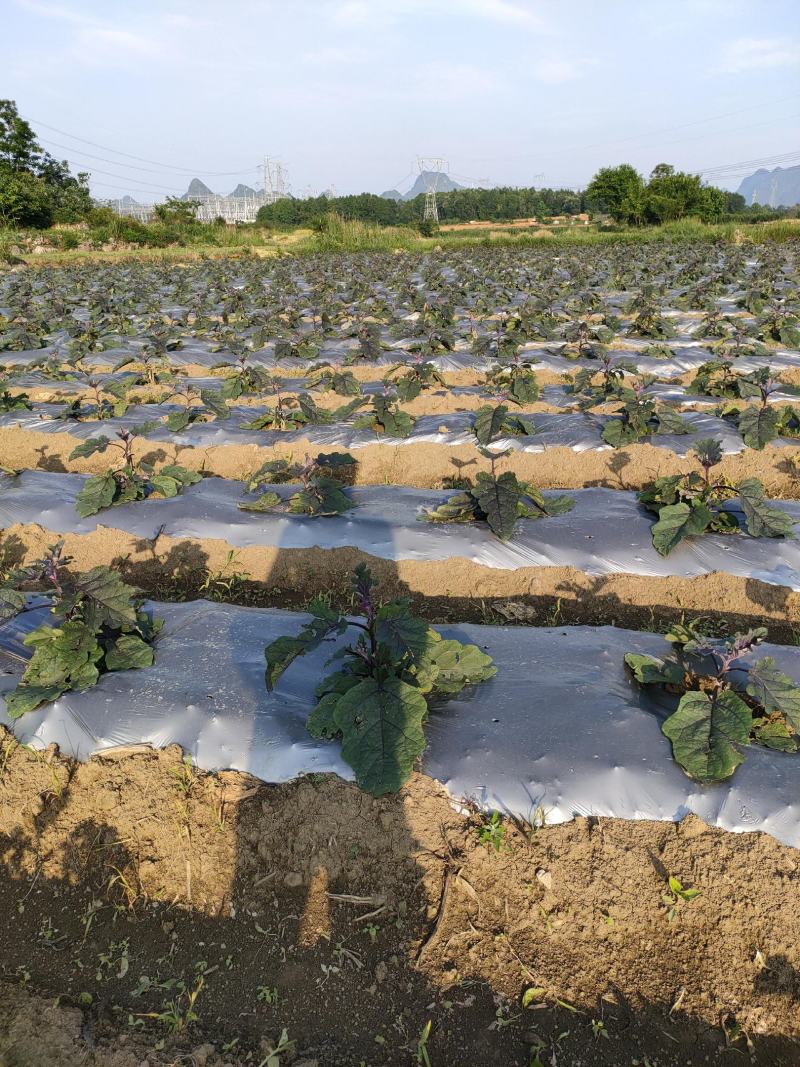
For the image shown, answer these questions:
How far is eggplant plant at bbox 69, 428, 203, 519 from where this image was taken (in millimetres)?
4805

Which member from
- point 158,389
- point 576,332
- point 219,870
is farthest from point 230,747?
point 576,332

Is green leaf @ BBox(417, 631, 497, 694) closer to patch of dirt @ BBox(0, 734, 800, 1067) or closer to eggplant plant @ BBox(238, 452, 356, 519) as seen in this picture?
patch of dirt @ BBox(0, 734, 800, 1067)

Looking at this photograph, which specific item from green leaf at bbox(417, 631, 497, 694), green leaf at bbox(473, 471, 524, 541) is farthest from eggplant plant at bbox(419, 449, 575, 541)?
green leaf at bbox(417, 631, 497, 694)

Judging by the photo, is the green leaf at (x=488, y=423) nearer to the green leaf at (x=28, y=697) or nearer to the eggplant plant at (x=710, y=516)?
the eggplant plant at (x=710, y=516)

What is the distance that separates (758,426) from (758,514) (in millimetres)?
1990

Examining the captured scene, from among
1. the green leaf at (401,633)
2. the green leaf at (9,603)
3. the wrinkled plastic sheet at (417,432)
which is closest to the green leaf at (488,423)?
the wrinkled plastic sheet at (417,432)

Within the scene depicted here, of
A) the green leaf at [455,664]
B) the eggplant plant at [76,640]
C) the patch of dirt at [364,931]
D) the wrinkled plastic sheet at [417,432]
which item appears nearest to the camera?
the patch of dirt at [364,931]

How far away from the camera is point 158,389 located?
29.2ft

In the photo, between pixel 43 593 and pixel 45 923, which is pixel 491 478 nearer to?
A: pixel 43 593

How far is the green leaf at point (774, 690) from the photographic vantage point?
2.46 metres

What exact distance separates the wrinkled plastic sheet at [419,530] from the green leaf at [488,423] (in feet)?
3.10

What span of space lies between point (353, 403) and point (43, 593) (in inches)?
140

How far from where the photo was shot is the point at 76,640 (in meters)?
2.94

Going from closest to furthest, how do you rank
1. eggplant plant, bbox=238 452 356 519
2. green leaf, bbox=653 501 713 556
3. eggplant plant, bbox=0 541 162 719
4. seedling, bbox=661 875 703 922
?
seedling, bbox=661 875 703 922
eggplant plant, bbox=0 541 162 719
green leaf, bbox=653 501 713 556
eggplant plant, bbox=238 452 356 519
